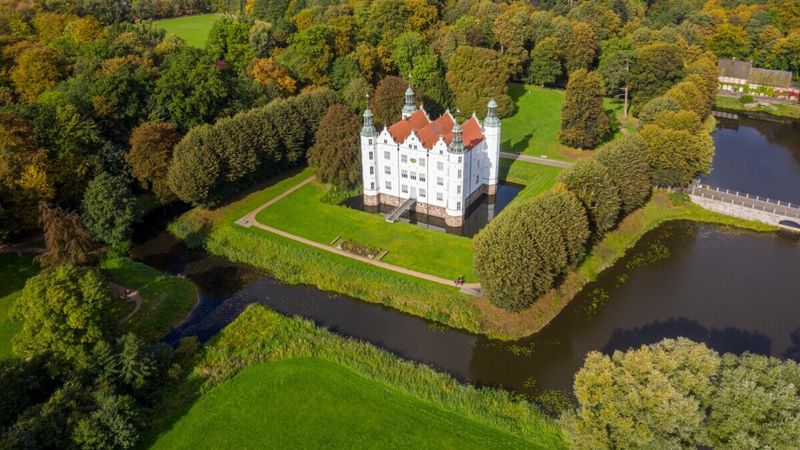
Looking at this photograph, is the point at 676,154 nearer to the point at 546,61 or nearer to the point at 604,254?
the point at 604,254

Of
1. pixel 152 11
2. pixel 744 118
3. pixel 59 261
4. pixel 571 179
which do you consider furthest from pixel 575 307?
pixel 152 11

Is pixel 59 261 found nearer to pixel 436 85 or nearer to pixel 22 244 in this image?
pixel 22 244

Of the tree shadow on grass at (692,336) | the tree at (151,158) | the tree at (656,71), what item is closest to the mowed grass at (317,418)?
the tree shadow on grass at (692,336)

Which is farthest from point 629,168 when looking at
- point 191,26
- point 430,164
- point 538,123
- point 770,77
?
point 191,26

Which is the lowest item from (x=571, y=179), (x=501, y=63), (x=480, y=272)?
(x=480, y=272)

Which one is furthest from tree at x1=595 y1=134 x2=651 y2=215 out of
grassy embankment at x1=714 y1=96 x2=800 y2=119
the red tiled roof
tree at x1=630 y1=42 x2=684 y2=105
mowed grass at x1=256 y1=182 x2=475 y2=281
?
grassy embankment at x1=714 y1=96 x2=800 y2=119

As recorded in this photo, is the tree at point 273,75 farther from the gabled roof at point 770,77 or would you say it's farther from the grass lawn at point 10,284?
the gabled roof at point 770,77
